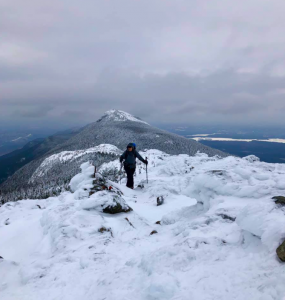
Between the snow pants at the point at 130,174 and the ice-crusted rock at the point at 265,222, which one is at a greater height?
the ice-crusted rock at the point at 265,222

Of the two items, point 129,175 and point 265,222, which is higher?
point 265,222

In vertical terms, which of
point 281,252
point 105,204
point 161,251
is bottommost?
point 105,204

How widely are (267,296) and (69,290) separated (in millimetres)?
4650

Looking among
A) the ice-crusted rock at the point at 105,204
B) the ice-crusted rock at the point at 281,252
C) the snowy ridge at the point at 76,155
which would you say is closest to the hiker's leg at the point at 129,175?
the ice-crusted rock at the point at 105,204

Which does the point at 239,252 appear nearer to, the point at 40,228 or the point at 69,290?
the point at 69,290

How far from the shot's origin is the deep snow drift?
4055 millimetres

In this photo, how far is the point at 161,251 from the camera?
5539 mm

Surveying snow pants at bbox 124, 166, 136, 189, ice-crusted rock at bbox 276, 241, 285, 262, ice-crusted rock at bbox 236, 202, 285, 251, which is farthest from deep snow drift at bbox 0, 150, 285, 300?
snow pants at bbox 124, 166, 136, 189

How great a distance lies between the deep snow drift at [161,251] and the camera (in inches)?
160

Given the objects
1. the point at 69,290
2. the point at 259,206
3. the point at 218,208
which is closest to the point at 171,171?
the point at 218,208

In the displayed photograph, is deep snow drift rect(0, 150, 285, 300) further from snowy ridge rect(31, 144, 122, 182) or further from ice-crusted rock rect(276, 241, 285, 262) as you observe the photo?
snowy ridge rect(31, 144, 122, 182)

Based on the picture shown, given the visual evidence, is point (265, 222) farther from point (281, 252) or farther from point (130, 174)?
point (130, 174)

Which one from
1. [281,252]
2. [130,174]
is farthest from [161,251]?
[130,174]

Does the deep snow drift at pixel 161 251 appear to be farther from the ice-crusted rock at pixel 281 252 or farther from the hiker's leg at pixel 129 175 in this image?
the hiker's leg at pixel 129 175
